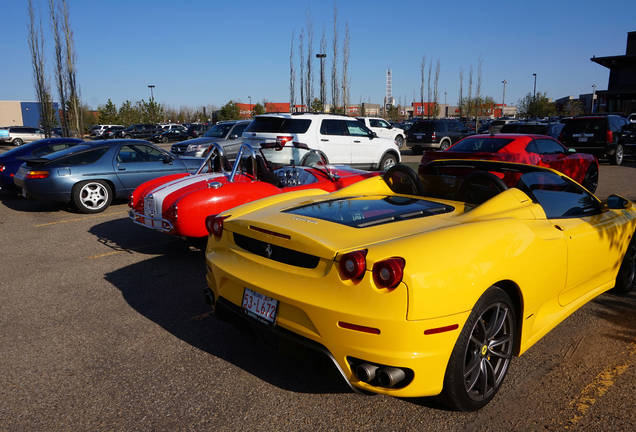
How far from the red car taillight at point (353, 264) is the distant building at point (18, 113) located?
96.8 meters

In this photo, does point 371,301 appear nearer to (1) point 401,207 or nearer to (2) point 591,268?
(1) point 401,207

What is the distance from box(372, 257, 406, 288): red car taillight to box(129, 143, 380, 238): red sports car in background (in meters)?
3.65

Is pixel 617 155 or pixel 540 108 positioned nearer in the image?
pixel 617 155

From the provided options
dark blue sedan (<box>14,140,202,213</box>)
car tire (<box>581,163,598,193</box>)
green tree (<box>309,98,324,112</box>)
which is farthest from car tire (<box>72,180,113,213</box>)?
green tree (<box>309,98,324,112</box>)

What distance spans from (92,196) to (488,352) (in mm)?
8669

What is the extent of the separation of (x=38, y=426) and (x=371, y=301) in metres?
2.09

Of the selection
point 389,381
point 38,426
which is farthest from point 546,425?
point 38,426

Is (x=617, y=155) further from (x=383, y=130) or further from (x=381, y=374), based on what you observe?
(x=381, y=374)

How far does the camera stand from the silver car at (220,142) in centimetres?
1518

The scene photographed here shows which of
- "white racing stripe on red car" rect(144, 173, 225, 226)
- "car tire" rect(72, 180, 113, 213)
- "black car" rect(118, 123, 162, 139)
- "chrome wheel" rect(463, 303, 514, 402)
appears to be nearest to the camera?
"chrome wheel" rect(463, 303, 514, 402)

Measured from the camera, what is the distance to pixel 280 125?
41.7 ft

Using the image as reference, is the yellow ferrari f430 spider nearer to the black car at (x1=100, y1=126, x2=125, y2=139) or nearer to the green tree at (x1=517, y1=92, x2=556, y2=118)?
the black car at (x1=100, y1=126, x2=125, y2=139)

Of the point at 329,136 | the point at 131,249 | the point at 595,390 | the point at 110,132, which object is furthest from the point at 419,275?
the point at 110,132

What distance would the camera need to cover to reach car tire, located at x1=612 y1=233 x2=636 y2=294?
4.62 meters
